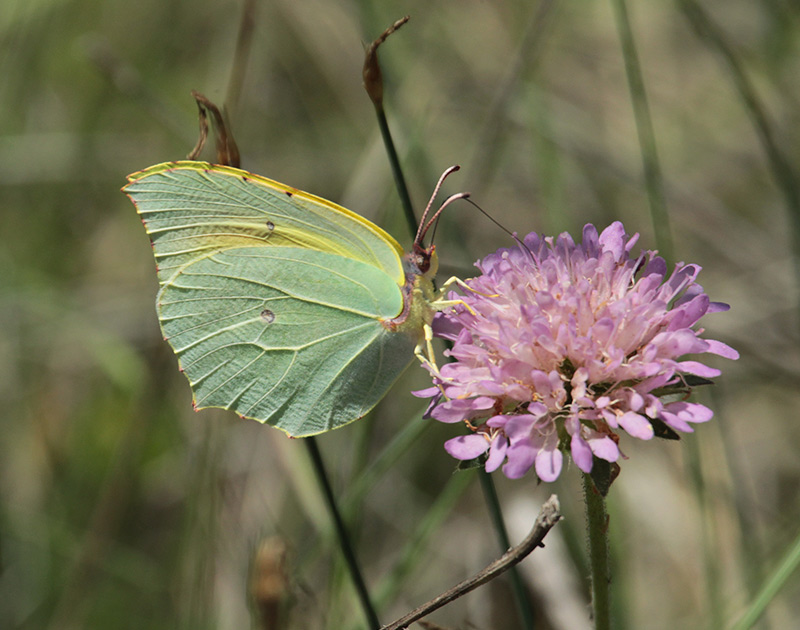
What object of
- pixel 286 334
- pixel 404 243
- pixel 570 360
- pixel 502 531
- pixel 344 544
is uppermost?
pixel 570 360

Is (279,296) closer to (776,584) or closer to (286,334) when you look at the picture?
(286,334)

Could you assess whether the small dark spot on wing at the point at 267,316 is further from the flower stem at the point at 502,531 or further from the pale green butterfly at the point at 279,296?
the flower stem at the point at 502,531

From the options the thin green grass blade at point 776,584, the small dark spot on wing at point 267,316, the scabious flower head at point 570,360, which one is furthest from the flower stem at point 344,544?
the thin green grass blade at point 776,584

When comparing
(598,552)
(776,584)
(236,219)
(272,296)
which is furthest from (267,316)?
(776,584)

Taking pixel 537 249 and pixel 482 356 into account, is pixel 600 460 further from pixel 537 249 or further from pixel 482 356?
pixel 537 249

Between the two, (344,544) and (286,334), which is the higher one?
(286,334)

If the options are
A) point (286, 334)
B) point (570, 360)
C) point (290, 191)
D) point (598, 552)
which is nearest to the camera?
point (598, 552)
